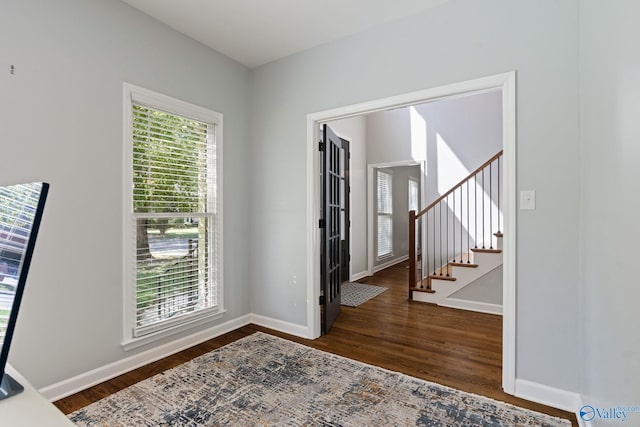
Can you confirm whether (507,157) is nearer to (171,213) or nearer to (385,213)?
(171,213)

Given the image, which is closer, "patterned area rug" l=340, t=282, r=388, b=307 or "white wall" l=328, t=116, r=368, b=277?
"patterned area rug" l=340, t=282, r=388, b=307

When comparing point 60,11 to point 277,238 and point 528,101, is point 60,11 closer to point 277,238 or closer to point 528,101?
point 277,238

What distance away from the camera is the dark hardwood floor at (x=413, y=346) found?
2.22 meters

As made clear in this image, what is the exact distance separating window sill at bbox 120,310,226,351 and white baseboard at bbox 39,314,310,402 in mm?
77

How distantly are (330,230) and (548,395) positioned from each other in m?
2.13

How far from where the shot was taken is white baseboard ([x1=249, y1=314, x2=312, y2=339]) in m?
3.11

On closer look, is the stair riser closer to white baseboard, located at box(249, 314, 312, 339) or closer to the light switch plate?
white baseboard, located at box(249, 314, 312, 339)

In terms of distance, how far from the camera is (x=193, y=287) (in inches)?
116

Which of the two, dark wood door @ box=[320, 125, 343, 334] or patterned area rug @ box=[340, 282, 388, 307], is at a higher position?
dark wood door @ box=[320, 125, 343, 334]

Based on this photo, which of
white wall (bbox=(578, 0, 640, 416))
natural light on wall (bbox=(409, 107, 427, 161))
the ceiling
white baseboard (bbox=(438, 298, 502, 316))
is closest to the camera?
white wall (bbox=(578, 0, 640, 416))

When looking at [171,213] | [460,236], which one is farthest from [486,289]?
[171,213]

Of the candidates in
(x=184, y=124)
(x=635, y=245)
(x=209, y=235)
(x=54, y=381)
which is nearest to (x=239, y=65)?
(x=184, y=124)

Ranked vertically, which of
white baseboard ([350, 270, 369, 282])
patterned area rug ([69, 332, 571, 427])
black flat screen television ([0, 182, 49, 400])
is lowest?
patterned area rug ([69, 332, 571, 427])

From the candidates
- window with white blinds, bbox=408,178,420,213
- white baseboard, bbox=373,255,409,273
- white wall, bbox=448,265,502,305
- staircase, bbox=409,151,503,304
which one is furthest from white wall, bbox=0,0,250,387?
window with white blinds, bbox=408,178,420,213
